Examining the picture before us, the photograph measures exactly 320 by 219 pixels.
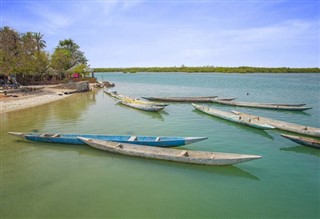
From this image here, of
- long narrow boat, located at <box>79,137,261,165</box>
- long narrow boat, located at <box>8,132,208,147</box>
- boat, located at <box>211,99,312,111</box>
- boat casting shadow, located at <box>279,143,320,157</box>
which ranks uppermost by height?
boat, located at <box>211,99,312,111</box>

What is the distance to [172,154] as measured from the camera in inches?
379

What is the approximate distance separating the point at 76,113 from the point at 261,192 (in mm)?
16544

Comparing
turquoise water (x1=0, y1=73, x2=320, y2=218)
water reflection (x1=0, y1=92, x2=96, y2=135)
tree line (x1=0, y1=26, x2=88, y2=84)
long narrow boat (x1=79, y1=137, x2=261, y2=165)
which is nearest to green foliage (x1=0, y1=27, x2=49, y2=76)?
tree line (x1=0, y1=26, x2=88, y2=84)

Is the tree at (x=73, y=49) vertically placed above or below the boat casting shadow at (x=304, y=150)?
above

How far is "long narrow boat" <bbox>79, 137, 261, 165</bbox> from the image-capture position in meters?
8.62

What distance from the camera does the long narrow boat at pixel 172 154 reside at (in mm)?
8625

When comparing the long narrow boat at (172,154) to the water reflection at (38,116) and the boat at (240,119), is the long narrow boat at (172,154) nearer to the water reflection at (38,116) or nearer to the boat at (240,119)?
the boat at (240,119)

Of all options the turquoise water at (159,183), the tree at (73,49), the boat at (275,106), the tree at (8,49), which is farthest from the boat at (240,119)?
the tree at (73,49)

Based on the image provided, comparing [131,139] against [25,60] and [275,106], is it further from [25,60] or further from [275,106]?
[25,60]

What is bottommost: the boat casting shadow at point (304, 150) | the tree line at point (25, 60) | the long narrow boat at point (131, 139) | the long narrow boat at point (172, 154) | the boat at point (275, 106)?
the boat casting shadow at point (304, 150)

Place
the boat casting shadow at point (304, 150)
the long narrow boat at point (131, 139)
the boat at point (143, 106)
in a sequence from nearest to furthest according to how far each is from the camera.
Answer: the long narrow boat at point (131, 139)
the boat casting shadow at point (304, 150)
the boat at point (143, 106)

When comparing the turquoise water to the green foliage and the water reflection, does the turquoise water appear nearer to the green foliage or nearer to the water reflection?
the water reflection

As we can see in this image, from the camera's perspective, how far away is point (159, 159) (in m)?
9.68

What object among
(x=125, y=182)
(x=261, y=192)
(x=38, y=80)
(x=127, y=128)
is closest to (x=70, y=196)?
(x=125, y=182)
